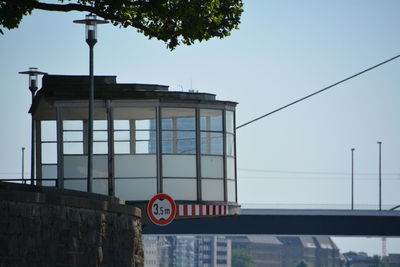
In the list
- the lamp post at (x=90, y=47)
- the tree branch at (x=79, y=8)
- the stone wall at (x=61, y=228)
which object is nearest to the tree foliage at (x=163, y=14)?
the tree branch at (x=79, y=8)

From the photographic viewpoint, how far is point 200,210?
3356cm

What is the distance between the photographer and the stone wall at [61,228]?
57.5 ft

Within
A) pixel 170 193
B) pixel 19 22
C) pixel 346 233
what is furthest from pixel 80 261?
pixel 346 233

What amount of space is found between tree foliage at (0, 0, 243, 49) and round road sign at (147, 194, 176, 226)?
5158 mm

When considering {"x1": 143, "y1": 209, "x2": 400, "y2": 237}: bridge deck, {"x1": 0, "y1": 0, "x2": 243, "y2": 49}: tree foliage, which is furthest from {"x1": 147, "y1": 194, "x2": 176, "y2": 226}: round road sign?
{"x1": 143, "y1": 209, "x2": 400, "y2": 237}: bridge deck

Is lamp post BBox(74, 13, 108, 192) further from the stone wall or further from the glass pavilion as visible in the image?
the stone wall

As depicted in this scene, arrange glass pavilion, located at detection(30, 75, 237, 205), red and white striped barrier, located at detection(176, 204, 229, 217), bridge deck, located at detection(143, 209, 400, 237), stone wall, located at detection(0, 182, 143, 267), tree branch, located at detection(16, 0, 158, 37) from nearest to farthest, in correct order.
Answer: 1. stone wall, located at detection(0, 182, 143, 267)
2. tree branch, located at detection(16, 0, 158, 37)
3. red and white striped barrier, located at detection(176, 204, 229, 217)
4. glass pavilion, located at detection(30, 75, 237, 205)
5. bridge deck, located at detection(143, 209, 400, 237)

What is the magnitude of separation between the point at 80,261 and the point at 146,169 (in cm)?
1318

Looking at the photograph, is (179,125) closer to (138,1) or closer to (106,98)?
(106,98)

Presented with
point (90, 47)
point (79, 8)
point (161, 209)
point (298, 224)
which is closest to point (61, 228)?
point (79, 8)

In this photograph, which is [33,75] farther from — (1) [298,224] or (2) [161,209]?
(1) [298,224]

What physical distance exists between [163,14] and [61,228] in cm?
586

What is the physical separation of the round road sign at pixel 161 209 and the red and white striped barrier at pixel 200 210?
3606 mm

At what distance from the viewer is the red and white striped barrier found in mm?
33303
